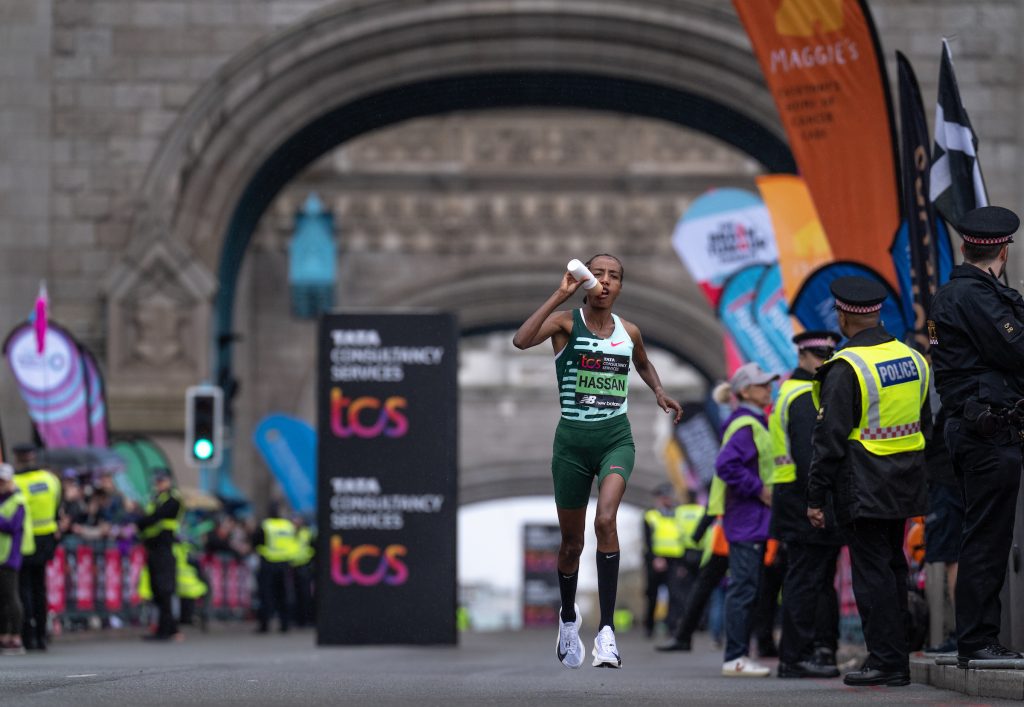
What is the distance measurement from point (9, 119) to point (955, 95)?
13.8m

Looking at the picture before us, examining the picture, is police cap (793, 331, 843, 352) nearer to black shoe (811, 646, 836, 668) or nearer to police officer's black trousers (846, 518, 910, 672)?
black shoe (811, 646, 836, 668)

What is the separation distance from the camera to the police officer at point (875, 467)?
9078 millimetres

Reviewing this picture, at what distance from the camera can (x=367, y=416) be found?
15820mm

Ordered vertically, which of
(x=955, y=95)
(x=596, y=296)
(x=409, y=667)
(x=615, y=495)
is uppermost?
(x=955, y=95)

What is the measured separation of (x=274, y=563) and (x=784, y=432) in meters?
15.0

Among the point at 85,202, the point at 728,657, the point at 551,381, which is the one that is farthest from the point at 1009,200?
the point at 551,381

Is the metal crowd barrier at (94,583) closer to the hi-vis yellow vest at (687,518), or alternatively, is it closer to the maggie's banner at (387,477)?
the maggie's banner at (387,477)

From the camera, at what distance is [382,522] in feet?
52.0

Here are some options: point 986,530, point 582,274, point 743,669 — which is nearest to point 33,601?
point 743,669

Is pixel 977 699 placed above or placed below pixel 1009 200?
below

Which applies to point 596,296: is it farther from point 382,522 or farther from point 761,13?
point 382,522

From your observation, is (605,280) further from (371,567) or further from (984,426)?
(371,567)

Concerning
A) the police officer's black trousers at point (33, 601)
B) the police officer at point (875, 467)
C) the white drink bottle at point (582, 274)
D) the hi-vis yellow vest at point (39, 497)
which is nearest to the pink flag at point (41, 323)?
the hi-vis yellow vest at point (39, 497)

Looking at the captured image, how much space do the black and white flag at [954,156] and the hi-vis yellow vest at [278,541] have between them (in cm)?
1521
